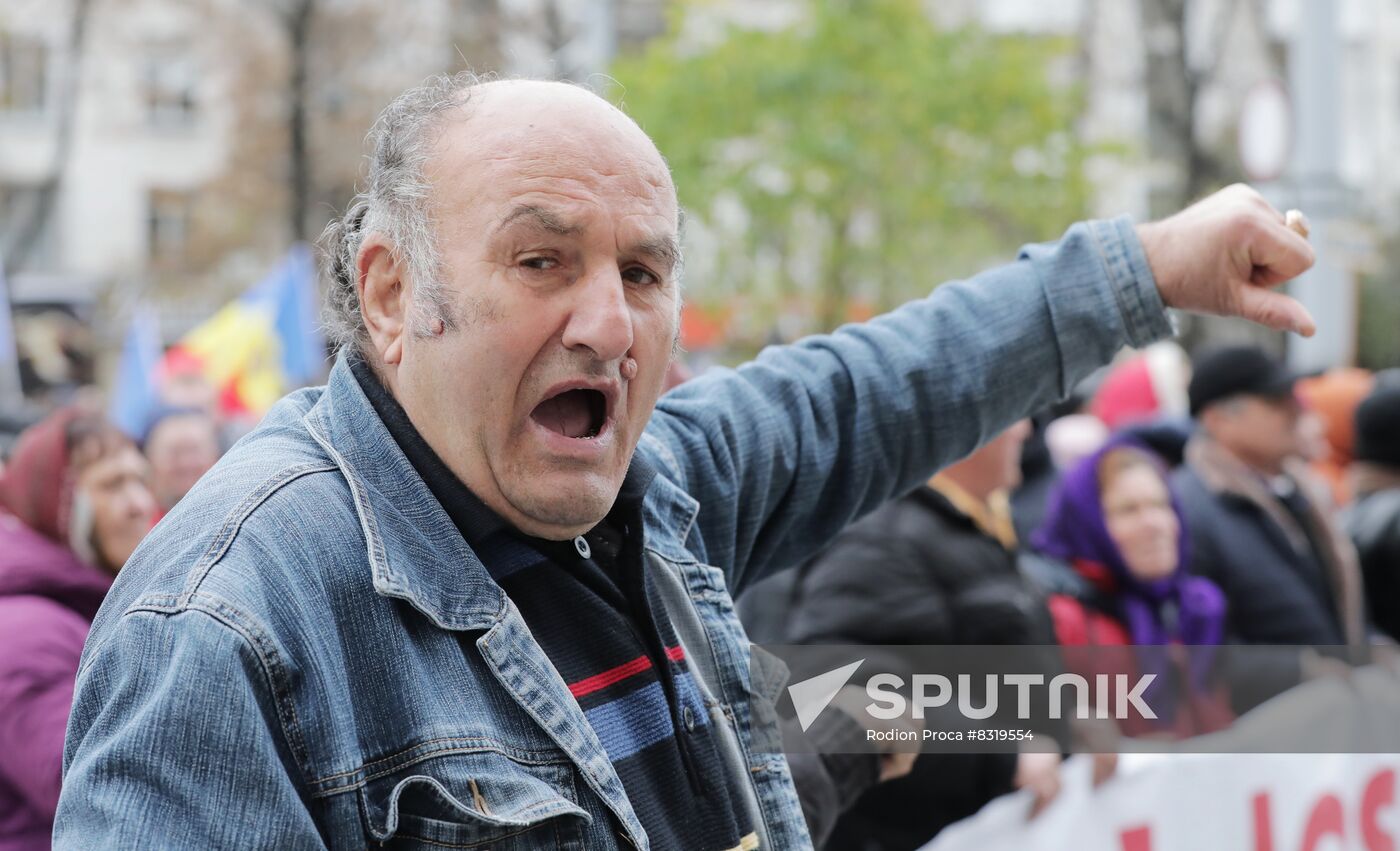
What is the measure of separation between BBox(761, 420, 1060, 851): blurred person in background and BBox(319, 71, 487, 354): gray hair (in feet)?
4.95

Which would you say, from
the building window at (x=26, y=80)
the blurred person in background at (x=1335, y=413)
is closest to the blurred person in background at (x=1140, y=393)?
the blurred person in background at (x=1335, y=413)

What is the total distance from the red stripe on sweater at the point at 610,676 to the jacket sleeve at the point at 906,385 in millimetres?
512

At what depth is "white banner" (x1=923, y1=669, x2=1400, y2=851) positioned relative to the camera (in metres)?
2.87

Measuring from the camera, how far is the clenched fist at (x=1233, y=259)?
2207mm

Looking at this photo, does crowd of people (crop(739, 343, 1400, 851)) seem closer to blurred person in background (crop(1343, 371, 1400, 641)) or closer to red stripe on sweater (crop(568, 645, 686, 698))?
blurred person in background (crop(1343, 371, 1400, 641))

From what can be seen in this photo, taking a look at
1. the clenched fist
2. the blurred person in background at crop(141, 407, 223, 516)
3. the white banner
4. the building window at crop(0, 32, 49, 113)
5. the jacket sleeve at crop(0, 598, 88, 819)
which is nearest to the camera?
the clenched fist

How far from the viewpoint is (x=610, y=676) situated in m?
1.79

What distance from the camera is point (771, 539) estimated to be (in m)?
2.42

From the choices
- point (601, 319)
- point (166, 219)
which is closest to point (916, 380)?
point (601, 319)

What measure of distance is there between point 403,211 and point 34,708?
180 centimetres

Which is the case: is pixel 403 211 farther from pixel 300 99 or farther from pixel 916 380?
pixel 300 99

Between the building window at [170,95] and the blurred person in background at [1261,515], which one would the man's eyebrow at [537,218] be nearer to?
the blurred person in background at [1261,515]

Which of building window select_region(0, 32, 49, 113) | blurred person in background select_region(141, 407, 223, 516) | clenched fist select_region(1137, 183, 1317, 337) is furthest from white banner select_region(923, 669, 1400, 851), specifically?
building window select_region(0, 32, 49, 113)

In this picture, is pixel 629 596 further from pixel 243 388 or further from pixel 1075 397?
pixel 243 388
